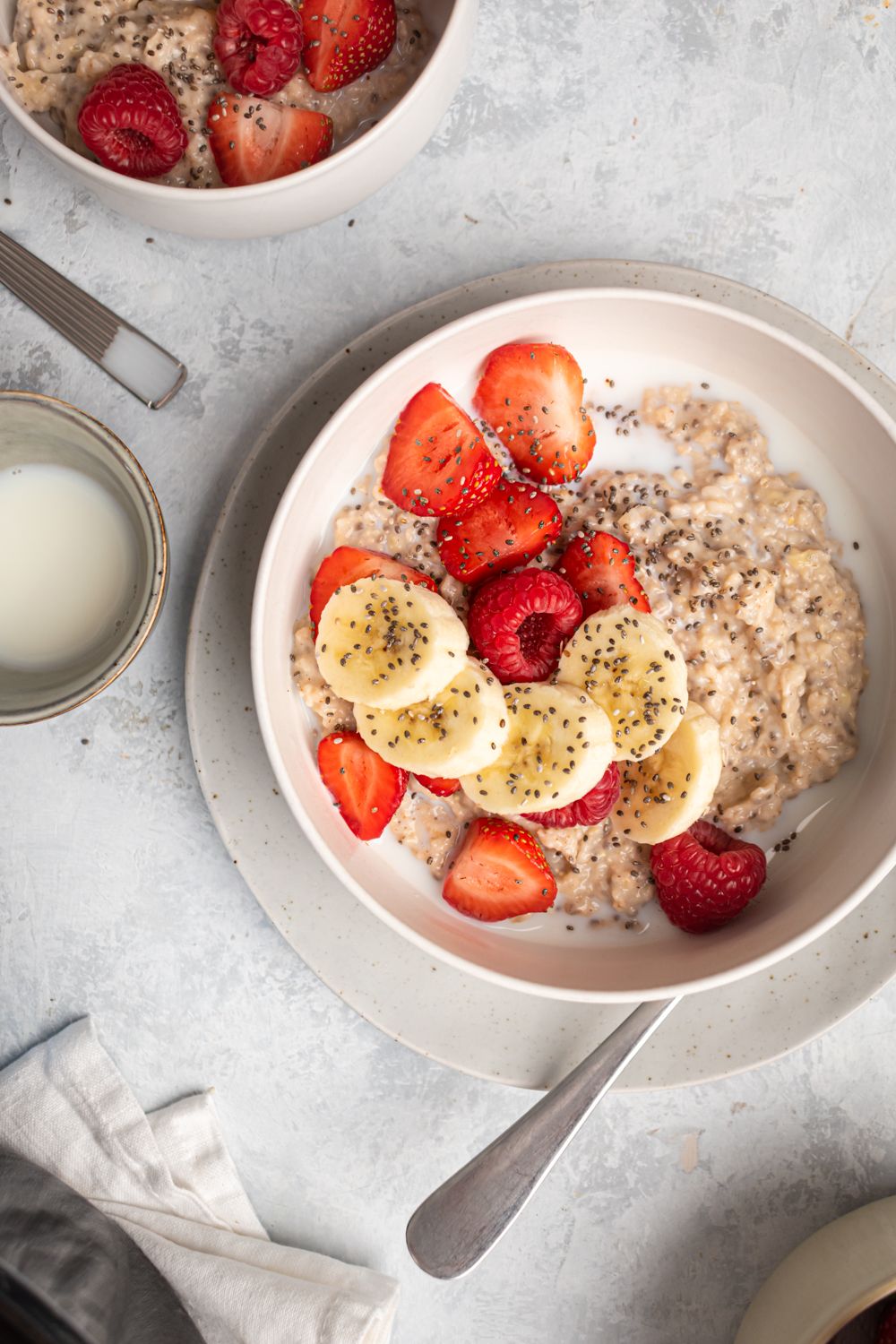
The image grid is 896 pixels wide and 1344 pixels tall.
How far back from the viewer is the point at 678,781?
1.00 metres

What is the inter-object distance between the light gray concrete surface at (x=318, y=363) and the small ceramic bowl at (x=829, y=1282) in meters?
0.08

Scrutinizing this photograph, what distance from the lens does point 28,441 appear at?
1.05 metres

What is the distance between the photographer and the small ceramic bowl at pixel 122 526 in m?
0.97

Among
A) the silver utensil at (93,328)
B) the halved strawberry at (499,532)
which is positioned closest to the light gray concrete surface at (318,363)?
the silver utensil at (93,328)

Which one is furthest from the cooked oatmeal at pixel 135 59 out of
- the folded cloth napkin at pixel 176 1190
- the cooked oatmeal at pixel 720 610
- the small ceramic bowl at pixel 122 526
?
the folded cloth napkin at pixel 176 1190

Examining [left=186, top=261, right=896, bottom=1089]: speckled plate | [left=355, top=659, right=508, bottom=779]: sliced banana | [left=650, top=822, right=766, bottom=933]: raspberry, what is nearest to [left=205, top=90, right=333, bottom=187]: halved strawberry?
[left=186, top=261, right=896, bottom=1089]: speckled plate

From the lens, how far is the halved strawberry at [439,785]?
1.04 meters

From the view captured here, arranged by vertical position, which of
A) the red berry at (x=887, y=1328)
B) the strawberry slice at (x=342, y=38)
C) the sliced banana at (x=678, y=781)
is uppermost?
the strawberry slice at (x=342, y=38)

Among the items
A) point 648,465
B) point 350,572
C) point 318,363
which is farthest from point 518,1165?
point 318,363

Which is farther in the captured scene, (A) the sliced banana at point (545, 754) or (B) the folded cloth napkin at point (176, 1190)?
(B) the folded cloth napkin at point (176, 1190)

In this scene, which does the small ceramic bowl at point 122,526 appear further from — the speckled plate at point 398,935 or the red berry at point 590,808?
the red berry at point 590,808

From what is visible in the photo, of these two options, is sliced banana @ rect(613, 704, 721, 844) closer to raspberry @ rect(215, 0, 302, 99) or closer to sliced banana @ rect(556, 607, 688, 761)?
sliced banana @ rect(556, 607, 688, 761)

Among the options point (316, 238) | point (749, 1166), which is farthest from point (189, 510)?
point (749, 1166)

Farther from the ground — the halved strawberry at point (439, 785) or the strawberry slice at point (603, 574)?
the strawberry slice at point (603, 574)
